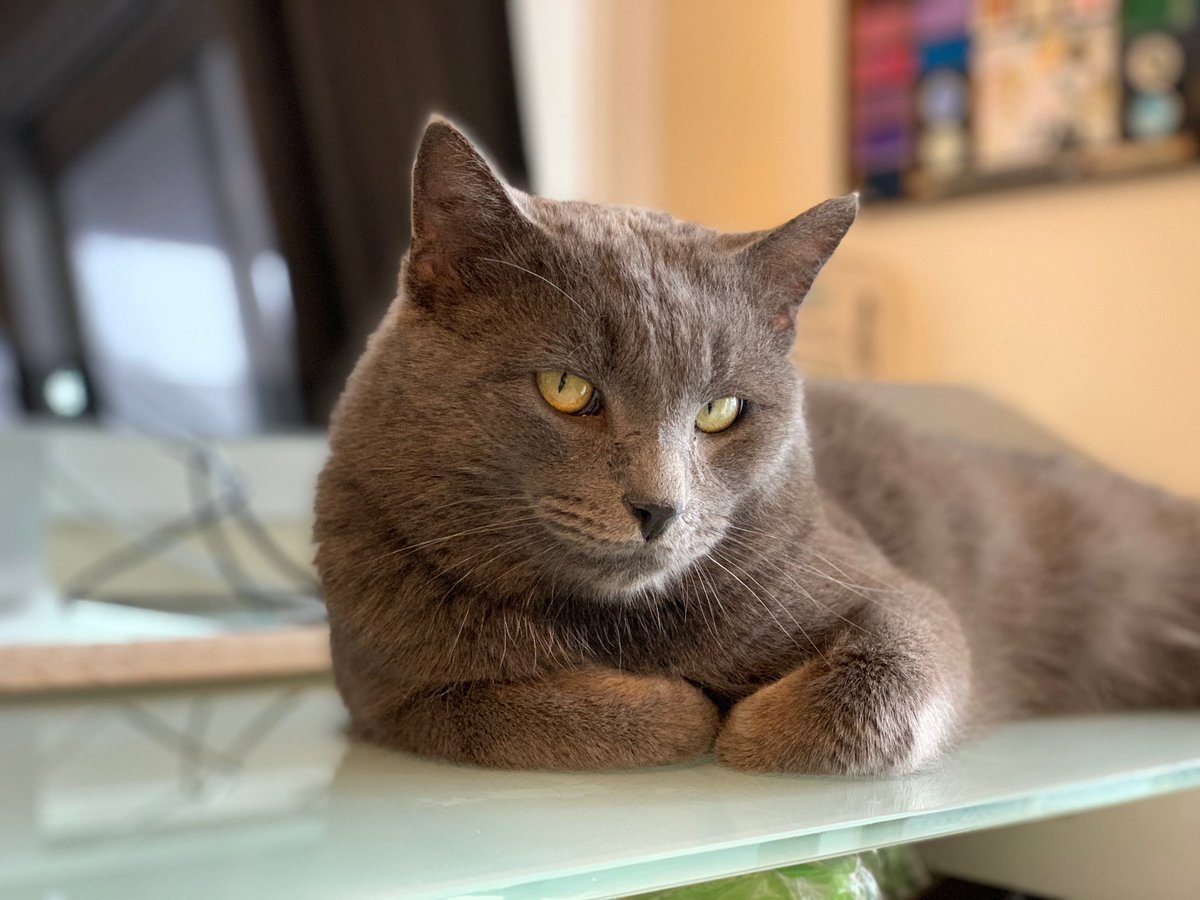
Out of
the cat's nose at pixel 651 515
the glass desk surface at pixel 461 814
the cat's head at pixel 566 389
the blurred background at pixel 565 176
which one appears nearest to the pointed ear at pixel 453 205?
the cat's head at pixel 566 389

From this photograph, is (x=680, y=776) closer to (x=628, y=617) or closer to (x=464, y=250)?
(x=628, y=617)

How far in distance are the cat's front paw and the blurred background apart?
122 centimetres

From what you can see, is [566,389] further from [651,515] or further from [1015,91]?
[1015,91]

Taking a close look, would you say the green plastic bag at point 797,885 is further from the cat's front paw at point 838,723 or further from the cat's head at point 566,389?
the cat's head at point 566,389

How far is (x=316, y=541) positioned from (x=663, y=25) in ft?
7.48

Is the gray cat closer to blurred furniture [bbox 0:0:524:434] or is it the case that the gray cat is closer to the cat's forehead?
the cat's forehead

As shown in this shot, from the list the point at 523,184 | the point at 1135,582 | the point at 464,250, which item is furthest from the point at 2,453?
the point at 1135,582

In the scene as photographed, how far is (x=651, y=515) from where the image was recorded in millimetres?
746

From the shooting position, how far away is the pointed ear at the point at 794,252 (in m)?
0.86

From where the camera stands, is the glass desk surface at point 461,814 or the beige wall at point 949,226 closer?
the glass desk surface at point 461,814

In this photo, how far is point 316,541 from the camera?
90cm

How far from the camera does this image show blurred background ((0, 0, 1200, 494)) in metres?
1.65

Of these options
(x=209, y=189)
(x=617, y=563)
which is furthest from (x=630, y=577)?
(x=209, y=189)

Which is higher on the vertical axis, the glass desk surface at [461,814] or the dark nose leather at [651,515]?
the dark nose leather at [651,515]
